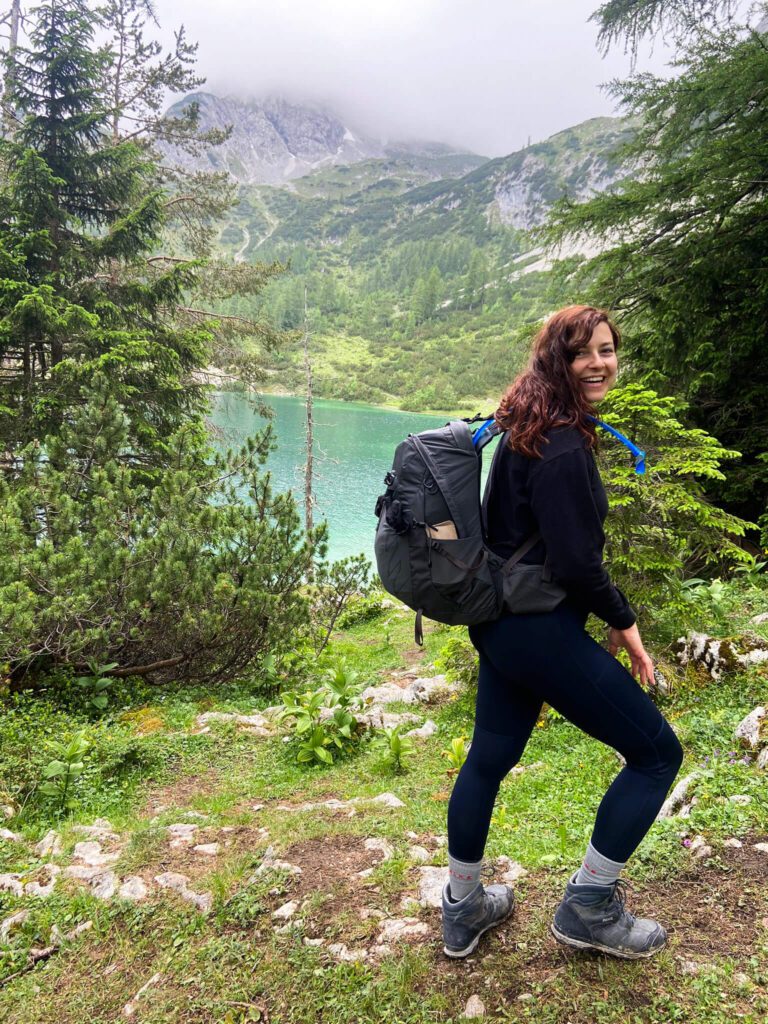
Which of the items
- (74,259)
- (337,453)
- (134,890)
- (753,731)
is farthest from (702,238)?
(337,453)

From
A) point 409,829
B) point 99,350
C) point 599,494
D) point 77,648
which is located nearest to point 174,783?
point 77,648

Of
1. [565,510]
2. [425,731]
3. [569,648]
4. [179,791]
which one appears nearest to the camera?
[565,510]

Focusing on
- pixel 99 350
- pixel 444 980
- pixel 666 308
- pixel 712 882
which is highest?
pixel 666 308

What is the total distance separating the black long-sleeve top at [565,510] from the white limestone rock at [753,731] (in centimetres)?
230

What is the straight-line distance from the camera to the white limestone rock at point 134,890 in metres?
2.67

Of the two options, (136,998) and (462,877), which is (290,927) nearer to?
(136,998)

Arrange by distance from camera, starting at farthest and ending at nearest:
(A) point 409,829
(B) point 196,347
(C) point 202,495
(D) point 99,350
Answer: (B) point 196,347
(D) point 99,350
(C) point 202,495
(A) point 409,829

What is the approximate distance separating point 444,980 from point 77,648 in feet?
15.7

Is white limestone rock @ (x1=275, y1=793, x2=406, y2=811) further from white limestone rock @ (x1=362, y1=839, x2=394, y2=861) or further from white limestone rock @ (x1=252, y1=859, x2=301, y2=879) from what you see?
white limestone rock @ (x1=252, y1=859, x2=301, y2=879)

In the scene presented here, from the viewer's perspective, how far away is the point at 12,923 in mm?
2578

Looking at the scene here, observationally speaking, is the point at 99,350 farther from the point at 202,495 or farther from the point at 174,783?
the point at 174,783

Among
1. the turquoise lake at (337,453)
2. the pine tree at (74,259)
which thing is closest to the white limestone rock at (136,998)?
the turquoise lake at (337,453)

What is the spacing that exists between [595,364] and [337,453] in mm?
42023

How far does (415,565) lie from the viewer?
172 cm
